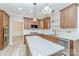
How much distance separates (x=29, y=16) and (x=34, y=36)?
0.37 m

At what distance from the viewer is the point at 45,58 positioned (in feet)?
7.84

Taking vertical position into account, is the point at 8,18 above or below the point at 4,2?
below

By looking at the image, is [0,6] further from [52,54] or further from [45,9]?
[52,54]

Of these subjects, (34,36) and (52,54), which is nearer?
(52,54)

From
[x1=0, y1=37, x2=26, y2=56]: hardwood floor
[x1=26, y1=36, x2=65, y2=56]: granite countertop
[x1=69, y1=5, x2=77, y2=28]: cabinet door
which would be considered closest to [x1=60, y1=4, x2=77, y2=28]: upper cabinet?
[x1=69, y1=5, x2=77, y2=28]: cabinet door

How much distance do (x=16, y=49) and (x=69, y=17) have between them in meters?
1.07

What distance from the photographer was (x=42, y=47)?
7.88 feet

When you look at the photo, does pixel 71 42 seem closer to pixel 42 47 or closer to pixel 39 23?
pixel 42 47

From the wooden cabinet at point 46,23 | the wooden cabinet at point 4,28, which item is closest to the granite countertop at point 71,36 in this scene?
the wooden cabinet at point 46,23

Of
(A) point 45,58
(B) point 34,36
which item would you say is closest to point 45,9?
(B) point 34,36

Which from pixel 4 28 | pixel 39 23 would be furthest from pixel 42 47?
pixel 4 28

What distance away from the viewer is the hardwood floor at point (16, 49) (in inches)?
95.2

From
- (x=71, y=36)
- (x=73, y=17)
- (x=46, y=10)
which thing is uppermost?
(x=46, y=10)

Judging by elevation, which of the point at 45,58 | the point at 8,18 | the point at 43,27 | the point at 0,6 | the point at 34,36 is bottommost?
the point at 45,58
